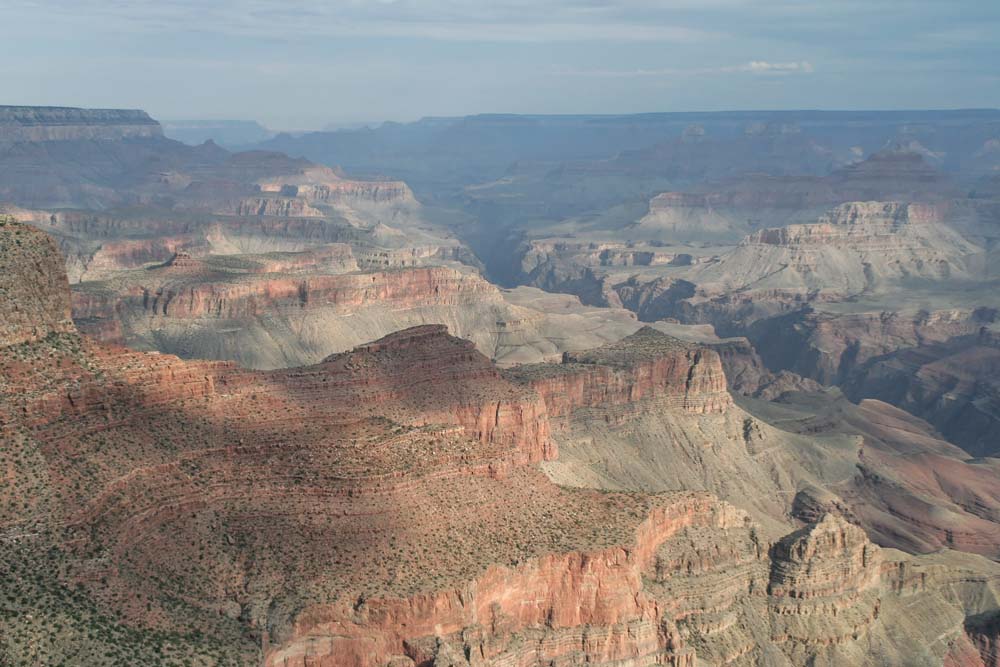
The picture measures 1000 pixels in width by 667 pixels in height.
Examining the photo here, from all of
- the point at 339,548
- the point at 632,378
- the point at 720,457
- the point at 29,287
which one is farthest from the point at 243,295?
the point at 339,548

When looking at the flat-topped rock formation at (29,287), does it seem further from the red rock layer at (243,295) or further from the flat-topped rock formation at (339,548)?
the red rock layer at (243,295)

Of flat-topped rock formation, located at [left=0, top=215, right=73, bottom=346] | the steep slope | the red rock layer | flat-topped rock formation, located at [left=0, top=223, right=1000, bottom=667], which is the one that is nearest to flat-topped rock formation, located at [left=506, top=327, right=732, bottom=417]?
the steep slope

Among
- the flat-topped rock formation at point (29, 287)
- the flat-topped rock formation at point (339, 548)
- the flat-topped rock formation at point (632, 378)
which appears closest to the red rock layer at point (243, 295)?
the flat-topped rock formation at point (632, 378)

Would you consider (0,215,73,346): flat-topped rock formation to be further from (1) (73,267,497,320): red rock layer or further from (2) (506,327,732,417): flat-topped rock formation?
(1) (73,267,497,320): red rock layer

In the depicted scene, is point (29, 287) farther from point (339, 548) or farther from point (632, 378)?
point (632, 378)

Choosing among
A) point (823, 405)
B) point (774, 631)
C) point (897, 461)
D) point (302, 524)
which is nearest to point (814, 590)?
point (774, 631)

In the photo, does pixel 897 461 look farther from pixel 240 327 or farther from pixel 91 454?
pixel 91 454

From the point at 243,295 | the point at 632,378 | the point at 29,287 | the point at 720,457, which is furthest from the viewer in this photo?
the point at 243,295

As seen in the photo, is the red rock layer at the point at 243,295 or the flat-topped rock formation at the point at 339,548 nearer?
the flat-topped rock formation at the point at 339,548

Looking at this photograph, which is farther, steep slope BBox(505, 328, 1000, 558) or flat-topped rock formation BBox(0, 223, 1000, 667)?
steep slope BBox(505, 328, 1000, 558)

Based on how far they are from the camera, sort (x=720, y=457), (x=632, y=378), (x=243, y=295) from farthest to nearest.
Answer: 1. (x=243, y=295)
2. (x=720, y=457)
3. (x=632, y=378)

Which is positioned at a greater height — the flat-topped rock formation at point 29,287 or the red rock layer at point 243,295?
the flat-topped rock formation at point 29,287

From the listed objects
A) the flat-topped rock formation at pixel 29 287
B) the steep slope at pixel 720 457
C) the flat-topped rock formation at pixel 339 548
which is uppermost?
the flat-topped rock formation at pixel 29 287
